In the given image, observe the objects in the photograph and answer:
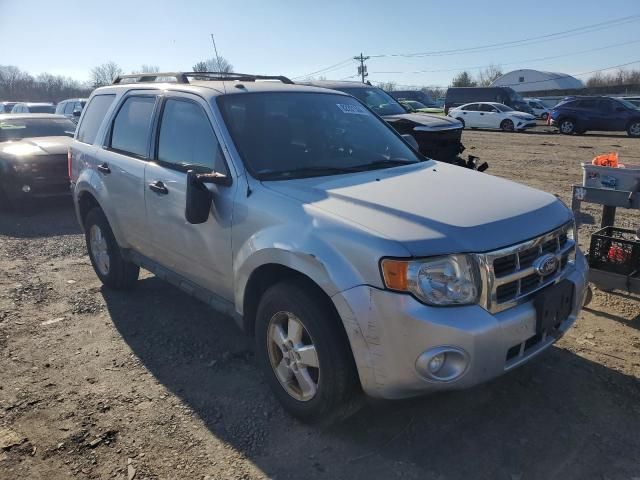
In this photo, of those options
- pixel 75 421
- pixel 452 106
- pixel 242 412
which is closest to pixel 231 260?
pixel 242 412

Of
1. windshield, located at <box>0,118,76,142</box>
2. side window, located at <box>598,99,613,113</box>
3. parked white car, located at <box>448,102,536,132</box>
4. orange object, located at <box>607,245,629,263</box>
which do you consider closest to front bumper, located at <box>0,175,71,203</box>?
windshield, located at <box>0,118,76,142</box>

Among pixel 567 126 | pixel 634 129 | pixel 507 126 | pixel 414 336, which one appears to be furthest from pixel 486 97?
pixel 414 336

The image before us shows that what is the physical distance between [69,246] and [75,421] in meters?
4.44

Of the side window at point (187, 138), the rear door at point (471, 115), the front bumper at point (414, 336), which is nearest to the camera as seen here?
the front bumper at point (414, 336)

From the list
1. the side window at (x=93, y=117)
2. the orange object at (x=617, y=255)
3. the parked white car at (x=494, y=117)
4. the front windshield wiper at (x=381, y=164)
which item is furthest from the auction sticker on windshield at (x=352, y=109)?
the parked white car at (x=494, y=117)

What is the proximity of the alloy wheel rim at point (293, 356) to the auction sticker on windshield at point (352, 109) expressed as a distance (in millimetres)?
1942

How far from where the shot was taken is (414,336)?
→ 247 centimetres

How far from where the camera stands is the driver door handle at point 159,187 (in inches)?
153

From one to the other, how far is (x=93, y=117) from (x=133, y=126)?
1.11 metres

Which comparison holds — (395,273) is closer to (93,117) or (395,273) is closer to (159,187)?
(159,187)

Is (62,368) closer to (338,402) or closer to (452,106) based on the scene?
(338,402)

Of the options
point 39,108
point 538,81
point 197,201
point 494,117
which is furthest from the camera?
point 538,81

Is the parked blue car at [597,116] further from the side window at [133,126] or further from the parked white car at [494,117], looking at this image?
the side window at [133,126]

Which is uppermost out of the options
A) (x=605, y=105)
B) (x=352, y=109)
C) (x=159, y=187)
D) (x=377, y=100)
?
(x=377, y=100)
